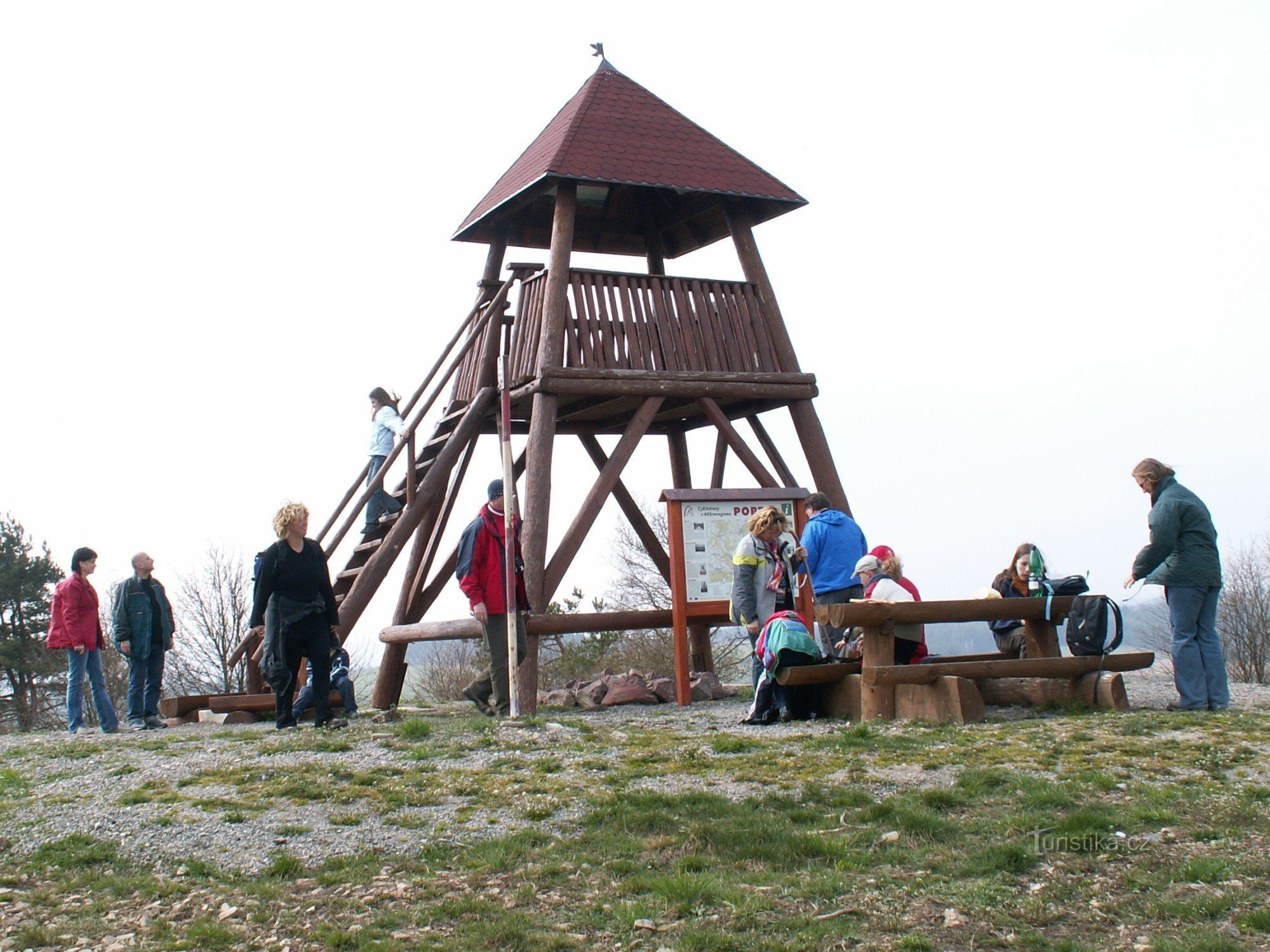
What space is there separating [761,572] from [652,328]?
430 centimetres

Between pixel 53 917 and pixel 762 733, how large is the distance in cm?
479

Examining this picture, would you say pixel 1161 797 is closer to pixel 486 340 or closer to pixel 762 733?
pixel 762 733

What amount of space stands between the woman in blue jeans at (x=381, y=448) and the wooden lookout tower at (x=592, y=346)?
5.5 inches

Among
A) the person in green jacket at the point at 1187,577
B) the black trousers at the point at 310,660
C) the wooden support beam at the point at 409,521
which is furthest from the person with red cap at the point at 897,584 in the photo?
the wooden support beam at the point at 409,521

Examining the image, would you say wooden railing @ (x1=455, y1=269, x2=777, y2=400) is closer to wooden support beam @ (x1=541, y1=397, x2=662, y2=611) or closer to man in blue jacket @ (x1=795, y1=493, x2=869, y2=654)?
wooden support beam @ (x1=541, y1=397, x2=662, y2=611)

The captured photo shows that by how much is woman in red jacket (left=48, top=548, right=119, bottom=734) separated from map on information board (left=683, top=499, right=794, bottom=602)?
5185 millimetres

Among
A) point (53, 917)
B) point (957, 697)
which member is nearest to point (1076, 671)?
point (957, 697)

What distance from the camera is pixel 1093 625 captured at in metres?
9.16

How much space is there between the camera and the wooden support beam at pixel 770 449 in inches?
564

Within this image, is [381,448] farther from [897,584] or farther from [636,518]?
[897,584]

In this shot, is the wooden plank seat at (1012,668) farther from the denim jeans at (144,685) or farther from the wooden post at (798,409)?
the denim jeans at (144,685)

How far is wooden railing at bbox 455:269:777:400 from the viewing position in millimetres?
13078

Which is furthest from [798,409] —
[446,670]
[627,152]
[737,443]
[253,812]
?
[446,670]

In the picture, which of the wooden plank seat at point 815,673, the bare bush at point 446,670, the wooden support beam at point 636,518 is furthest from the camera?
the bare bush at point 446,670
